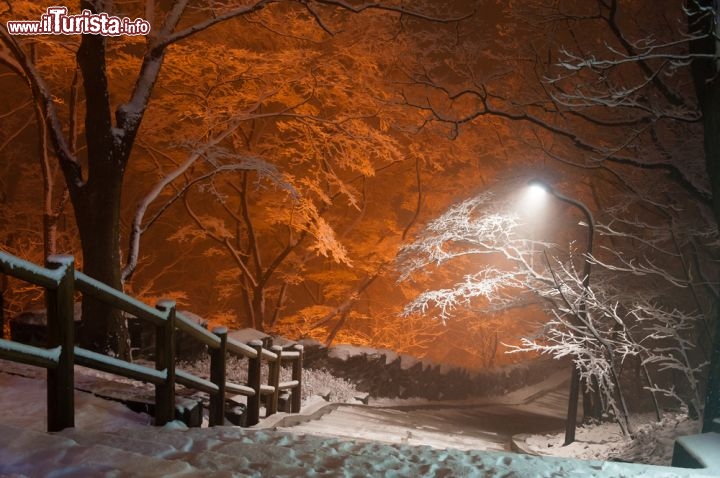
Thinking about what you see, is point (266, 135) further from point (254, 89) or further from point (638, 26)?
point (638, 26)

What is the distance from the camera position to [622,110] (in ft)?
42.0

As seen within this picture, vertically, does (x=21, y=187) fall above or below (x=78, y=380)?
above

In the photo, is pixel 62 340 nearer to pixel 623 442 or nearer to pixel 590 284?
pixel 623 442

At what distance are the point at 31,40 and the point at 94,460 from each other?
10567 mm

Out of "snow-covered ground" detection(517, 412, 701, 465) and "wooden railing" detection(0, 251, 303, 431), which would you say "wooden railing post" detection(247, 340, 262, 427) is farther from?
"snow-covered ground" detection(517, 412, 701, 465)

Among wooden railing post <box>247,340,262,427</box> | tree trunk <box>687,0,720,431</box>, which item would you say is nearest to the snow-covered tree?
tree trunk <box>687,0,720,431</box>

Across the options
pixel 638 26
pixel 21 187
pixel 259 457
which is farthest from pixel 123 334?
pixel 21 187

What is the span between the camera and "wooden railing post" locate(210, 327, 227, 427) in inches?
228

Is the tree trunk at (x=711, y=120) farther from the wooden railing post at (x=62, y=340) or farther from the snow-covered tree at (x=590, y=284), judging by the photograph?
the wooden railing post at (x=62, y=340)

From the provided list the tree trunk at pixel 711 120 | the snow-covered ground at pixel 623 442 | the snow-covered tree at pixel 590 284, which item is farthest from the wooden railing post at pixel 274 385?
the tree trunk at pixel 711 120

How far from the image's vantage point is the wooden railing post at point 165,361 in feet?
15.4

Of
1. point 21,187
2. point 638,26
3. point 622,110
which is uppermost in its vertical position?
point 638,26

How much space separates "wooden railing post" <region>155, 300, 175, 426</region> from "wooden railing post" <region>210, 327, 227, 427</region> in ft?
3.00

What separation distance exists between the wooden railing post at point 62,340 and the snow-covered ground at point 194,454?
159 millimetres
